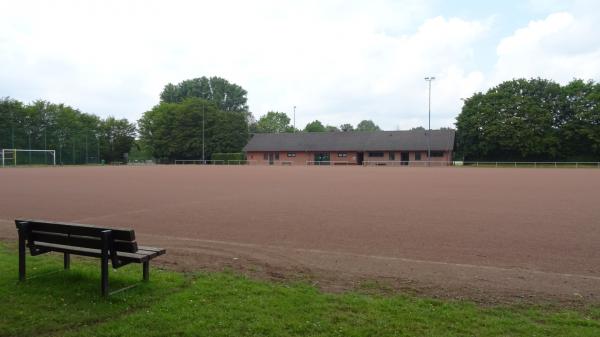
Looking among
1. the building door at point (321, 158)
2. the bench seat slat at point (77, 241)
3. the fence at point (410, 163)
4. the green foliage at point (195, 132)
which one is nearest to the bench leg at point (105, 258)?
the bench seat slat at point (77, 241)

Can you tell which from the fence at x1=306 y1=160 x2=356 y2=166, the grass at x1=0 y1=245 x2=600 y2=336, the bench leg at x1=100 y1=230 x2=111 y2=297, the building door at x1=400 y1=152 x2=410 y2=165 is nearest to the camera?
the grass at x1=0 y1=245 x2=600 y2=336

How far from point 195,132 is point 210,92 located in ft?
128

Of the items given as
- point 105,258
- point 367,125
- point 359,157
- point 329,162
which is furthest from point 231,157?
point 367,125

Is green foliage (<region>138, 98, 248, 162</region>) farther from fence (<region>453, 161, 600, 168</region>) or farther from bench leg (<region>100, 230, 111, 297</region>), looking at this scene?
bench leg (<region>100, 230, 111, 297</region>)

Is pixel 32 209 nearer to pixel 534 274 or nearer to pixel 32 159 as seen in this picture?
pixel 534 274

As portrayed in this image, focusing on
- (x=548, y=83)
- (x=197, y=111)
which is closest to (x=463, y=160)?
(x=548, y=83)

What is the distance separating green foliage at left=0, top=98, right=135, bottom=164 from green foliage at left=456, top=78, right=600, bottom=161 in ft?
192

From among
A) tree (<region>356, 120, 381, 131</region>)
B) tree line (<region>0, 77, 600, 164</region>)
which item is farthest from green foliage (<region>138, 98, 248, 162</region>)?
tree (<region>356, 120, 381, 131</region>)

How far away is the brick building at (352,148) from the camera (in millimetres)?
64500

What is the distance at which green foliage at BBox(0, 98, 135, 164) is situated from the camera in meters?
62.1

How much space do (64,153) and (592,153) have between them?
7535 cm

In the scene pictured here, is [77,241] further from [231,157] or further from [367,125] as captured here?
[367,125]

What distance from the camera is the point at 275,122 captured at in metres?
116

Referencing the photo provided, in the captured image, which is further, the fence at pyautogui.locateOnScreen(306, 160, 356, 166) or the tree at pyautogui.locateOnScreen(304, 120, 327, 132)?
the tree at pyautogui.locateOnScreen(304, 120, 327, 132)
